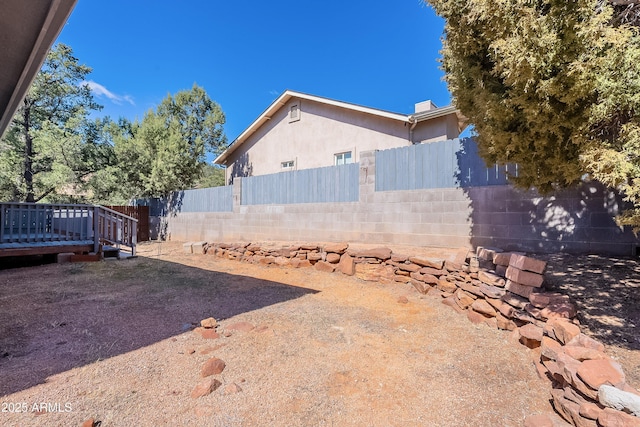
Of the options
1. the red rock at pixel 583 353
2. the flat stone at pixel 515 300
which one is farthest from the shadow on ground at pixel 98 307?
the red rock at pixel 583 353

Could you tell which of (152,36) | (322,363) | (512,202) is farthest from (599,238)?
(152,36)

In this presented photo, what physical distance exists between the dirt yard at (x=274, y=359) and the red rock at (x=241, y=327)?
6 cm

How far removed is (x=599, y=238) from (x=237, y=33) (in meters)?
16.1

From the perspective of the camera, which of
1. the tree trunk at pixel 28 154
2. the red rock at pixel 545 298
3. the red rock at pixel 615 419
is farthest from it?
the tree trunk at pixel 28 154

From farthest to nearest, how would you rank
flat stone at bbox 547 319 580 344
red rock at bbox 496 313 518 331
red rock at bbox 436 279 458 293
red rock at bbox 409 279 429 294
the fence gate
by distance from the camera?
the fence gate
red rock at bbox 409 279 429 294
red rock at bbox 436 279 458 293
red rock at bbox 496 313 518 331
flat stone at bbox 547 319 580 344

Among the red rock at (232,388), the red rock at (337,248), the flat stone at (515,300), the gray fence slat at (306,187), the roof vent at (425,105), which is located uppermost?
the roof vent at (425,105)

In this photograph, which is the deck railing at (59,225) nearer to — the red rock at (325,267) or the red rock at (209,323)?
the red rock at (325,267)

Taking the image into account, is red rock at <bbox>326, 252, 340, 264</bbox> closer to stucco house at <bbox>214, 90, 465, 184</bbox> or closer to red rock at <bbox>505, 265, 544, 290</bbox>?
red rock at <bbox>505, 265, 544, 290</bbox>

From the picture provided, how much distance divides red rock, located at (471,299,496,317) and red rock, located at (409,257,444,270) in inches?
38.9

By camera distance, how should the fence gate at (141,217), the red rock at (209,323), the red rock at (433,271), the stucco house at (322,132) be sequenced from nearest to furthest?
the red rock at (209,323)
the red rock at (433,271)
the stucco house at (322,132)
the fence gate at (141,217)

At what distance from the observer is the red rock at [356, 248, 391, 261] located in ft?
19.4

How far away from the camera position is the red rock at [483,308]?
3843 mm

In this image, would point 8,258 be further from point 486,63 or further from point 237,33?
point 237,33

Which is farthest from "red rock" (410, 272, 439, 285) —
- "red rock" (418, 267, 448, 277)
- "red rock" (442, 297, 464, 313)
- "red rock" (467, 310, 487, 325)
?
"red rock" (467, 310, 487, 325)
